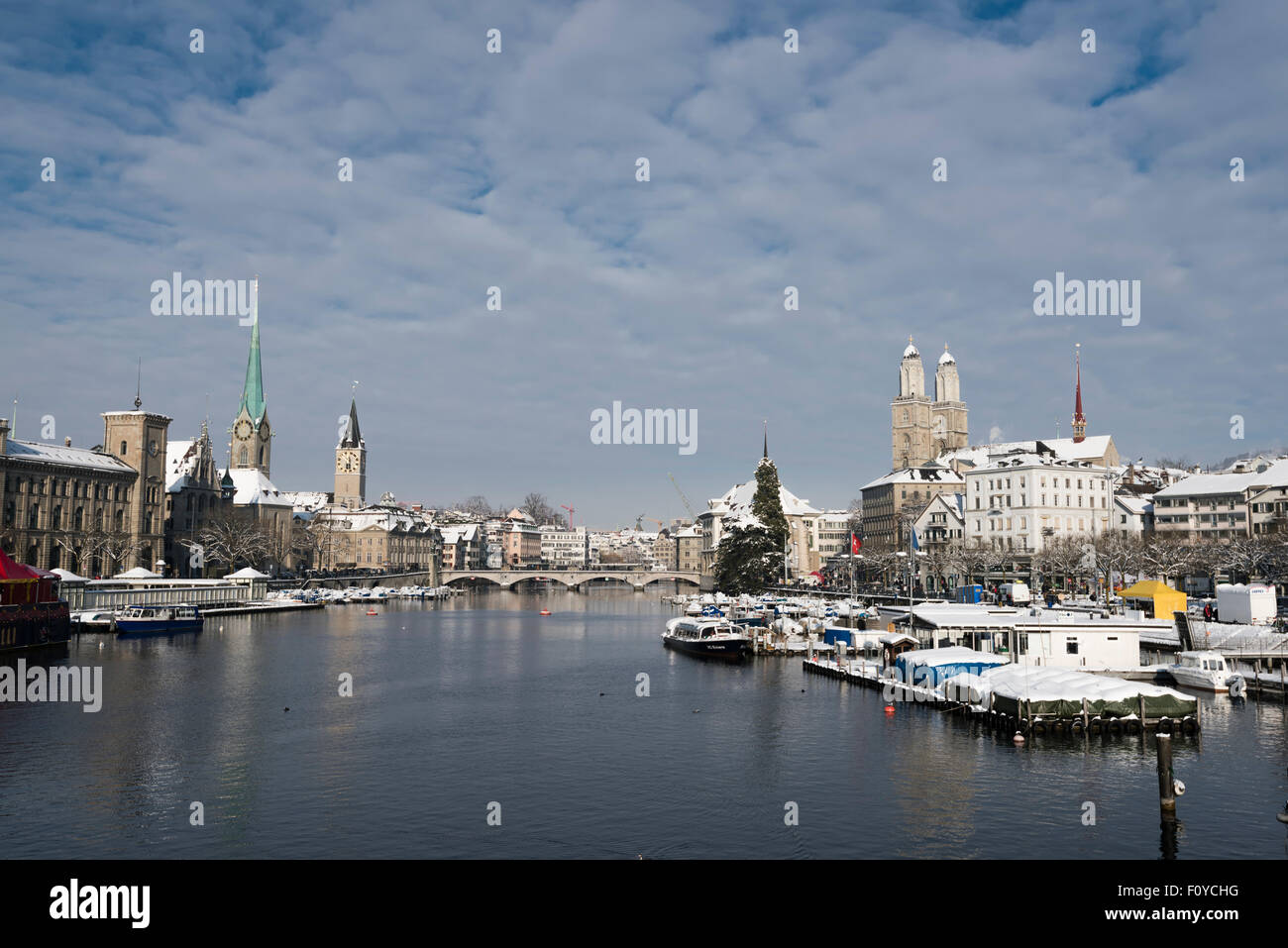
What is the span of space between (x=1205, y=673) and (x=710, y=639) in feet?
143

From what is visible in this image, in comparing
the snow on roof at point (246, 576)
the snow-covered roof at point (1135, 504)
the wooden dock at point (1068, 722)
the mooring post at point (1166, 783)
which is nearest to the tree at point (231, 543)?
the snow on roof at point (246, 576)

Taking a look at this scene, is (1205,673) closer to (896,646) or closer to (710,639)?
(896,646)

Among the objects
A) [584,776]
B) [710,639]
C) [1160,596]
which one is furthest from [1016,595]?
[584,776]

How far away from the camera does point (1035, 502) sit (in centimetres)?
14888

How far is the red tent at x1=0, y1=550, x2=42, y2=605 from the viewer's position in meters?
83.2

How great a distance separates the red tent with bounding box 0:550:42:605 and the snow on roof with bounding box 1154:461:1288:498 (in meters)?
147

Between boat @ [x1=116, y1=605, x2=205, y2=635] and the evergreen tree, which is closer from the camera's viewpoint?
boat @ [x1=116, y1=605, x2=205, y2=635]

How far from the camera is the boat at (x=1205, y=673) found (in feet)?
202

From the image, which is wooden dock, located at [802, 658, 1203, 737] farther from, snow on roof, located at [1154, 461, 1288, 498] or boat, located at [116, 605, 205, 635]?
snow on roof, located at [1154, 461, 1288, 498]

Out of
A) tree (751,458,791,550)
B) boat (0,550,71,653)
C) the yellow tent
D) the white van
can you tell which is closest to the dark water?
boat (0,550,71,653)

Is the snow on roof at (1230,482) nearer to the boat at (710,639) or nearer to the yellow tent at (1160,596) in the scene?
the yellow tent at (1160,596)

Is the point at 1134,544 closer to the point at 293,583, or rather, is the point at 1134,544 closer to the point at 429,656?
the point at 429,656
